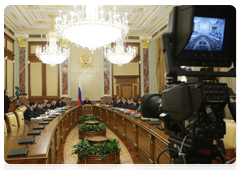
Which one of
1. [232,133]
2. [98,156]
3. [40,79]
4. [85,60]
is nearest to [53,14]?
[85,60]

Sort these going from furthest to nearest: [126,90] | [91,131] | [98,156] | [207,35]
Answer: [126,90] → [91,131] → [98,156] → [207,35]

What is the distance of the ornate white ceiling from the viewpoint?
11.0 metres

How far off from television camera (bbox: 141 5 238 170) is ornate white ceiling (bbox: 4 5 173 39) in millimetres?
9911

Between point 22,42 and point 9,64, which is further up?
point 22,42

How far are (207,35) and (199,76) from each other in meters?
0.22

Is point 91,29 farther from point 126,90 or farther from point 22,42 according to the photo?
point 22,42

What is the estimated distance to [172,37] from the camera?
122 cm

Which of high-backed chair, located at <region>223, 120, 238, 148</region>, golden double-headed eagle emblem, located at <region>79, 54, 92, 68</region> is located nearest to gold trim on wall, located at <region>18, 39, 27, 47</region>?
golden double-headed eagle emblem, located at <region>79, 54, 92, 68</region>

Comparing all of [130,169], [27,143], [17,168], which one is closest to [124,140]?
[130,169]

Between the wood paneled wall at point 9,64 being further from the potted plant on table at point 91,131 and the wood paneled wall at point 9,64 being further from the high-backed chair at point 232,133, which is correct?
the high-backed chair at point 232,133

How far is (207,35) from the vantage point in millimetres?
1258

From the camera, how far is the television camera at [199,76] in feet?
3.83

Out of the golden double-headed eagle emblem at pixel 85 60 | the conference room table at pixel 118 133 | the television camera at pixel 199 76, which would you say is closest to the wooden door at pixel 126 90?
the golden double-headed eagle emblem at pixel 85 60

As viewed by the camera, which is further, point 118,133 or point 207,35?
point 118,133
